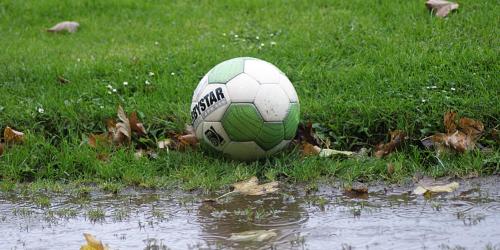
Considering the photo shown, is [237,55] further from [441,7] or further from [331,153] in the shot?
[441,7]

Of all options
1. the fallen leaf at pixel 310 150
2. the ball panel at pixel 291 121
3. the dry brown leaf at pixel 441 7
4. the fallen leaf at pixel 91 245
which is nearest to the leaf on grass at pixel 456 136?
the fallen leaf at pixel 310 150

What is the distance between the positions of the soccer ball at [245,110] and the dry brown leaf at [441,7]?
2696 mm

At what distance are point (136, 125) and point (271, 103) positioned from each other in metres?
1.25

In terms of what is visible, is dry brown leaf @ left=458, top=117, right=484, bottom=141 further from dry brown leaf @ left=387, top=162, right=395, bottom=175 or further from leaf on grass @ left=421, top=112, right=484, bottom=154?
dry brown leaf @ left=387, top=162, right=395, bottom=175

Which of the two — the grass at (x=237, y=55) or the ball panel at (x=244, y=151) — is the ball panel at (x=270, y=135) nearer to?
the ball panel at (x=244, y=151)

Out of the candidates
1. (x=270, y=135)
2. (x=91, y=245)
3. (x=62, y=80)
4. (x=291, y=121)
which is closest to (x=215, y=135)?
(x=270, y=135)

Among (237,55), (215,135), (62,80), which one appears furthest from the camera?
(237,55)

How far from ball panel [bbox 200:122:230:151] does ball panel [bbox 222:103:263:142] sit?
0.14 ft

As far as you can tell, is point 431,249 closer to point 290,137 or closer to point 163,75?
point 290,137

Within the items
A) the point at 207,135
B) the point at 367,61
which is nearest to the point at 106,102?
the point at 207,135

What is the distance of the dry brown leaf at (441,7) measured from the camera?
7582 mm

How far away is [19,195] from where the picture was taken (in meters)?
5.27

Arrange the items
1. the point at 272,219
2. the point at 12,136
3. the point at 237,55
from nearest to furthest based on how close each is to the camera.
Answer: the point at 272,219 → the point at 12,136 → the point at 237,55

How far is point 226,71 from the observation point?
5.42 metres
